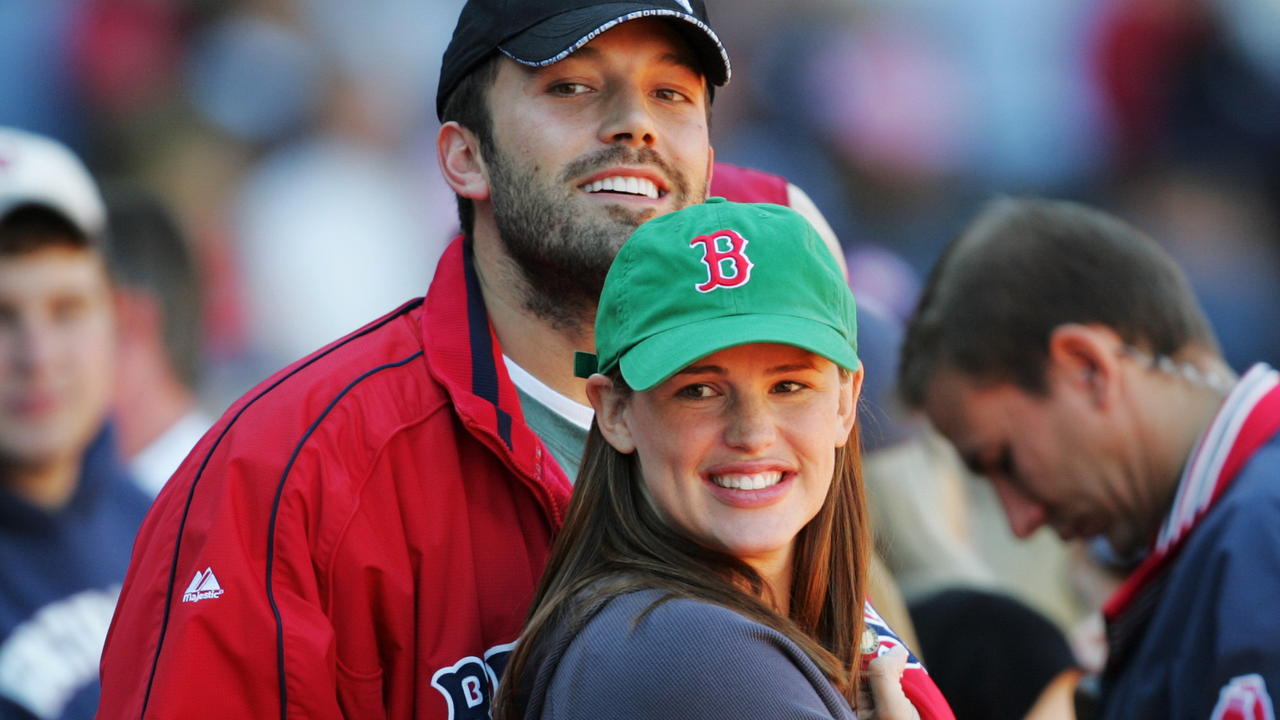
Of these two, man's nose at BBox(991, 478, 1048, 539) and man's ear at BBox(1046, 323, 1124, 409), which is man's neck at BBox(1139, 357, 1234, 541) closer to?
man's ear at BBox(1046, 323, 1124, 409)

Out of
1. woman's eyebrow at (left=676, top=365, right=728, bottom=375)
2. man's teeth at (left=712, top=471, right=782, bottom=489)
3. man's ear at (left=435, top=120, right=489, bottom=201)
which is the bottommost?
man's teeth at (left=712, top=471, right=782, bottom=489)

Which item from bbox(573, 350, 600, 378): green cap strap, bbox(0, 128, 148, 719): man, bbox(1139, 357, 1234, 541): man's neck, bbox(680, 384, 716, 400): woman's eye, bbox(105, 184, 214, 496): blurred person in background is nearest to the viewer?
bbox(680, 384, 716, 400): woman's eye

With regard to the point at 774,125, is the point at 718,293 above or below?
below

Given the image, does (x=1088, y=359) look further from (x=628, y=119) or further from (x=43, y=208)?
(x=43, y=208)

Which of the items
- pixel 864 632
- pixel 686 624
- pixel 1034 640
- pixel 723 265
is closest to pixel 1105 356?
pixel 1034 640

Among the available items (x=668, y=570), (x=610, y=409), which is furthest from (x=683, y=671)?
(x=610, y=409)

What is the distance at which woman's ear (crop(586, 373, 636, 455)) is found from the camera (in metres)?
1.68

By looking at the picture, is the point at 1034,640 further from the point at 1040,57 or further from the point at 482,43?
the point at 1040,57

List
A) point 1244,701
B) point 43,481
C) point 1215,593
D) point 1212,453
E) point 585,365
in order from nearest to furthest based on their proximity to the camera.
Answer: point 585,365, point 1244,701, point 1215,593, point 1212,453, point 43,481

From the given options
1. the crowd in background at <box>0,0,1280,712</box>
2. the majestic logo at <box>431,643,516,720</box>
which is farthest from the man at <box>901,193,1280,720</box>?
the majestic logo at <box>431,643,516,720</box>

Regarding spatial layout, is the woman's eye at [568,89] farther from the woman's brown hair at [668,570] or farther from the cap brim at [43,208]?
the cap brim at [43,208]

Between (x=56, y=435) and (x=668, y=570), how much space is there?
8.04 ft

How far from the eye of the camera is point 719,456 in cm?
161

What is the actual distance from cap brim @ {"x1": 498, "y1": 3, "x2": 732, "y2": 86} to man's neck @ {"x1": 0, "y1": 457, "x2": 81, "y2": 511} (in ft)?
6.48
